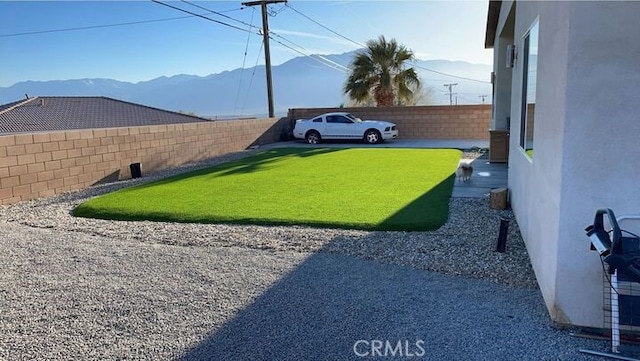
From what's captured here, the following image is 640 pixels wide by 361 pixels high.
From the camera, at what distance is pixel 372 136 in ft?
61.7

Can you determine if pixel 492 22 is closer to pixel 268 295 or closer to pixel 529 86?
pixel 529 86

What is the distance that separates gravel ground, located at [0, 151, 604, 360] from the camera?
3.13m

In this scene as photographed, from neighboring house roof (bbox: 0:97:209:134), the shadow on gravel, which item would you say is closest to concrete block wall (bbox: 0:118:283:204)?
the shadow on gravel

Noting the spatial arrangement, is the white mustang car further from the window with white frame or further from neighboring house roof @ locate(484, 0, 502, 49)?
the window with white frame

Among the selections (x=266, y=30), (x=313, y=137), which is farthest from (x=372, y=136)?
(x=266, y=30)

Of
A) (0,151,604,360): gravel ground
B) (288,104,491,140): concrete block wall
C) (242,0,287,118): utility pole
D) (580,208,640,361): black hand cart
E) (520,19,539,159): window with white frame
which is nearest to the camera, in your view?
(580,208,640,361): black hand cart

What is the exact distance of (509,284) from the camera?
413 cm

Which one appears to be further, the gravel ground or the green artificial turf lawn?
the green artificial turf lawn

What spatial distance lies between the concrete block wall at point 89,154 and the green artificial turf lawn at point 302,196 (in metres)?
1.48

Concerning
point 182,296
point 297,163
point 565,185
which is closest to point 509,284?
point 565,185

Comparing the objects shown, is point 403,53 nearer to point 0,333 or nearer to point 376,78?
point 376,78

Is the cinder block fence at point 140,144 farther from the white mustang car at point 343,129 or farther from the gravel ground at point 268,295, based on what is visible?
the gravel ground at point 268,295

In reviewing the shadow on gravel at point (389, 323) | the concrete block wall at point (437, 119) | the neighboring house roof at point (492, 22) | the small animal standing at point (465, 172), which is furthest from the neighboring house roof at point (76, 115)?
the shadow on gravel at point (389, 323)

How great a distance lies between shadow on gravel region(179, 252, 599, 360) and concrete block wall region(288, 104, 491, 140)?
16257mm
